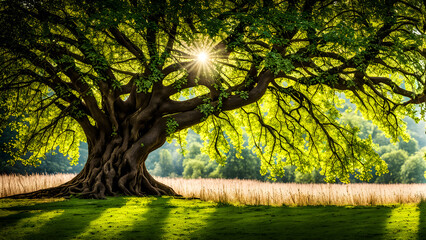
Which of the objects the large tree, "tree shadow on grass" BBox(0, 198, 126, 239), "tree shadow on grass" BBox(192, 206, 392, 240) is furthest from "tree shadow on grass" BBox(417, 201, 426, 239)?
"tree shadow on grass" BBox(0, 198, 126, 239)

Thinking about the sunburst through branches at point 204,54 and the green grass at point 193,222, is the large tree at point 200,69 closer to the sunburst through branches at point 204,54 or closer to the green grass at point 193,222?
the sunburst through branches at point 204,54

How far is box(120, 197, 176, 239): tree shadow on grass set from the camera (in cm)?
593

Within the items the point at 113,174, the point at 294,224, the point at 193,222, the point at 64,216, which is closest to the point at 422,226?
the point at 294,224

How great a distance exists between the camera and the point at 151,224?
6852mm

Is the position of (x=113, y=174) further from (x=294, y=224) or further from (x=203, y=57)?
(x=294, y=224)

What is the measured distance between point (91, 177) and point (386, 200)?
29.9 feet

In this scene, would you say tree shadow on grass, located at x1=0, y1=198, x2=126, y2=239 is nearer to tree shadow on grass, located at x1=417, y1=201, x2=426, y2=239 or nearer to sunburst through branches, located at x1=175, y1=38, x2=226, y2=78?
sunburst through branches, located at x1=175, y1=38, x2=226, y2=78

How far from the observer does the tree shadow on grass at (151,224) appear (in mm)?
5926

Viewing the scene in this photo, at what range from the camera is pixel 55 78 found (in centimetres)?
1148

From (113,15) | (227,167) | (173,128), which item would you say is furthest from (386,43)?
(227,167)

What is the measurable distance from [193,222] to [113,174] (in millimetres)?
4848

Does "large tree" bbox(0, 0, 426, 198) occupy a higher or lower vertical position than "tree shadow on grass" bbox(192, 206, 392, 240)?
higher

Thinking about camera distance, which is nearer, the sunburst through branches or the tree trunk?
the tree trunk

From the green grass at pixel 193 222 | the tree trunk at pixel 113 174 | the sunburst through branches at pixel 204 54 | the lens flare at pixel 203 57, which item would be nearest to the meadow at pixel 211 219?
the green grass at pixel 193 222
